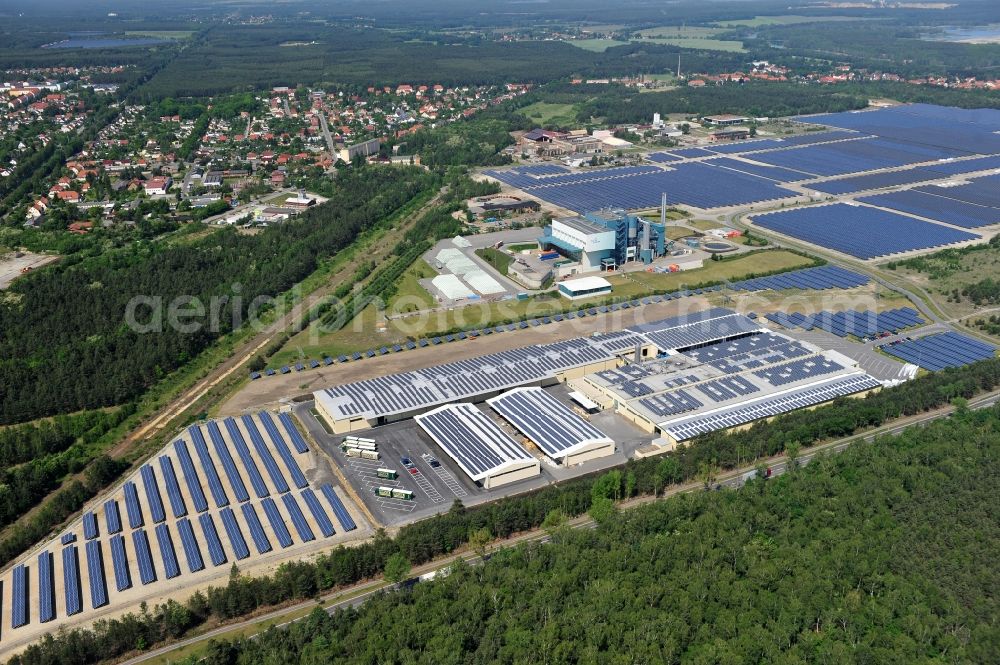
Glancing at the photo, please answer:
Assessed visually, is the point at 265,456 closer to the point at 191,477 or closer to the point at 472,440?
the point at 191,477

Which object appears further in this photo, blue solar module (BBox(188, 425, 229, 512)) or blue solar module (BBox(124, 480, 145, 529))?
blue solar module (BBox(188, 425, 229, 512))

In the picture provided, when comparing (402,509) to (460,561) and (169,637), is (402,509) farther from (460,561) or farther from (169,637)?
(169,637)

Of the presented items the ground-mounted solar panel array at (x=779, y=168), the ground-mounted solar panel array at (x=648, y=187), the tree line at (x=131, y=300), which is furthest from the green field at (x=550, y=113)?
the tree line at (x=131, y=300)

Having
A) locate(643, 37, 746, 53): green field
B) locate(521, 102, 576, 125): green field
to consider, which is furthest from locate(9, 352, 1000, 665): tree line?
locate(643, 37, 746, 53): green field

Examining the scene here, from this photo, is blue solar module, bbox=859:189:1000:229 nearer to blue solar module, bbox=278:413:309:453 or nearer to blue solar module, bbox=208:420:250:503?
blue solar module, bbox=278:413:309:453

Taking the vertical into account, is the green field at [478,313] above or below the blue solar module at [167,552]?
above

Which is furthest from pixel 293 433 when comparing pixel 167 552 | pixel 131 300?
pixel 131 300

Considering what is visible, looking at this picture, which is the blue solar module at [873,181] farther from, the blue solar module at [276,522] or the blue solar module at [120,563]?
the blue solar module at [120,563]

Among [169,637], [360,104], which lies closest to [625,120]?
[360,104]
